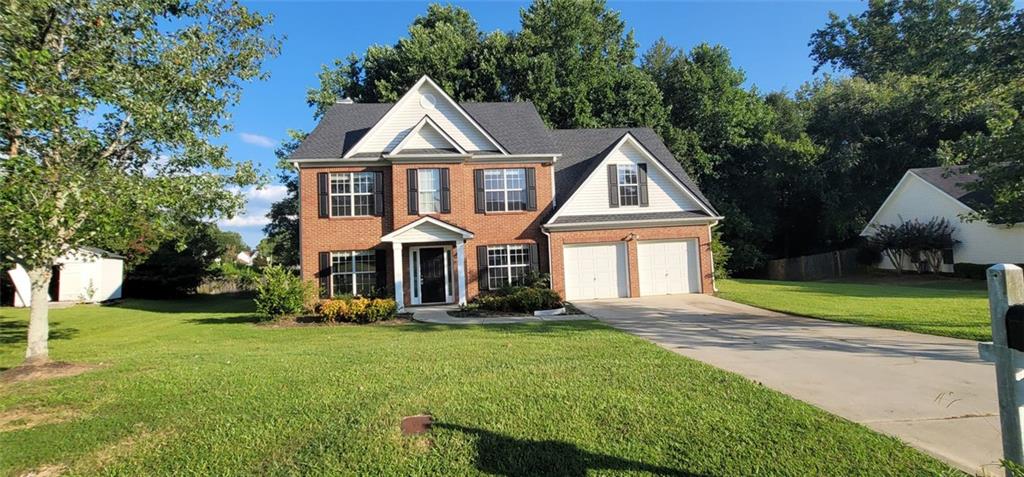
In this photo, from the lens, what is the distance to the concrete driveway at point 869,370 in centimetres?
435

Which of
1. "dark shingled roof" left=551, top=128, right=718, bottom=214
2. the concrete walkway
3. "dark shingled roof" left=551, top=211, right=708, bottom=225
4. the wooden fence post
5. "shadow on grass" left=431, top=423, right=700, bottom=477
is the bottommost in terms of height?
"shadow on grass" left=431, top=423, right=700, bottom=477

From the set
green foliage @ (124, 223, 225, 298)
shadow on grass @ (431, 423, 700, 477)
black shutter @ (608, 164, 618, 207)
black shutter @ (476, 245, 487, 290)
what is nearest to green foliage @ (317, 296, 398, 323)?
black shutter @ (476, 245, 487, 290)

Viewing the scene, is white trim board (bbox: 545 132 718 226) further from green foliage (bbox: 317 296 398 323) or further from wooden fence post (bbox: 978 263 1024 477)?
wooden fence post (bbox: 978 263 1024 477)

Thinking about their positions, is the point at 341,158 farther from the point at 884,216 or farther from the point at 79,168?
the point at 884,216

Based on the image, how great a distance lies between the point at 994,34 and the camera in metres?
10.0

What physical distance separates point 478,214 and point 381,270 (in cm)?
396

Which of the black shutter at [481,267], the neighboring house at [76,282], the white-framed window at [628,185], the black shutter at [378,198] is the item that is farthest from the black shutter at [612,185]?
the neighboring house at [76,282]

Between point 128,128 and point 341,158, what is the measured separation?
858 centimetres

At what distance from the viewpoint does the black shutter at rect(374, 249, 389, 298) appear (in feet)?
58.5

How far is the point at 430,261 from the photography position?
731 inches

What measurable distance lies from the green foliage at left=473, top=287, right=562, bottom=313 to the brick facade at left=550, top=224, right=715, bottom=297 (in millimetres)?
2589

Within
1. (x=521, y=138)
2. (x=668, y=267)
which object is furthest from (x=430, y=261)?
(x=668, y=267)

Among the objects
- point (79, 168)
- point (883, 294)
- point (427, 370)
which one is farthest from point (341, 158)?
point (883, 294)

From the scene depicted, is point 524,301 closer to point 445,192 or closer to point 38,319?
point 445,192
